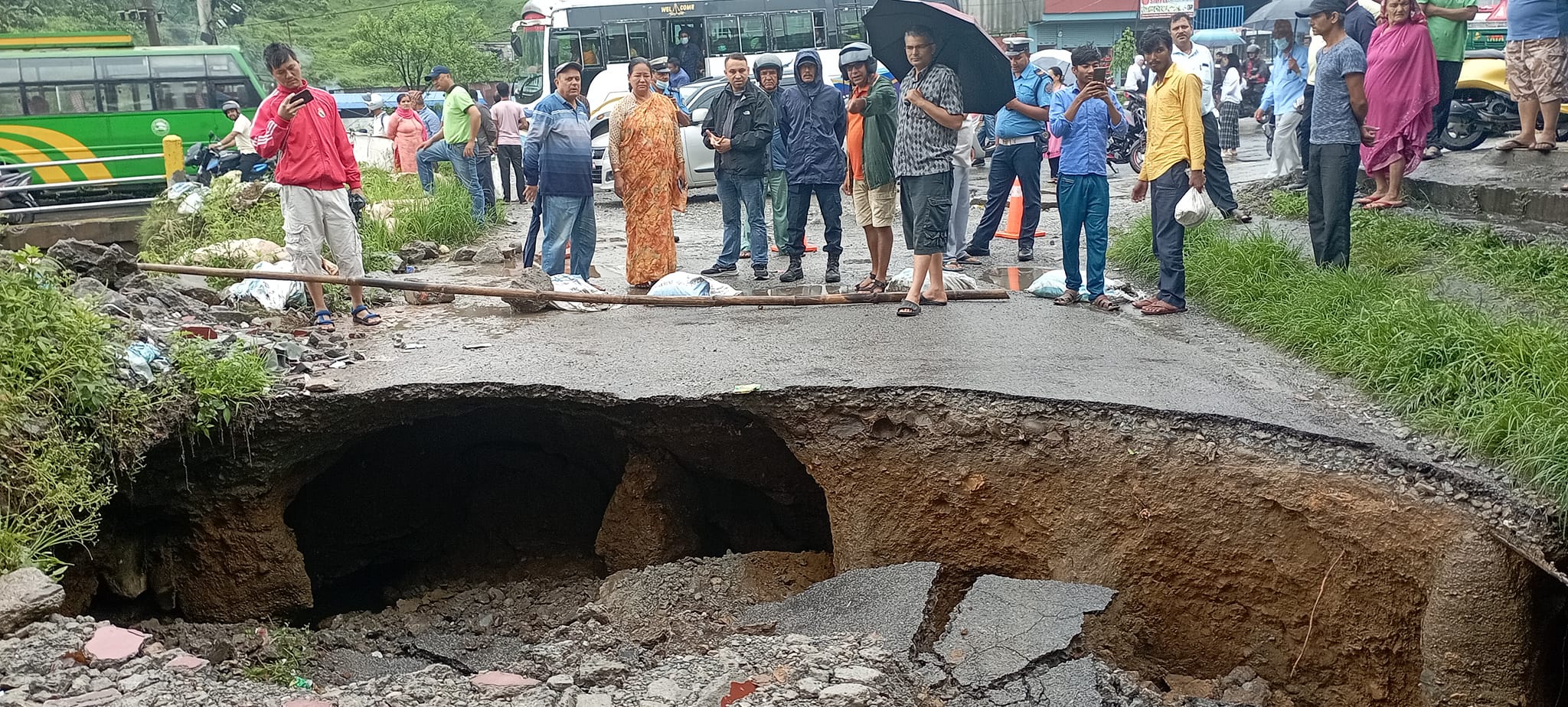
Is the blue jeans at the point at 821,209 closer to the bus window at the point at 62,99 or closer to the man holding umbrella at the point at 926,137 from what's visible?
the man holding umbrella at the point at 926,137

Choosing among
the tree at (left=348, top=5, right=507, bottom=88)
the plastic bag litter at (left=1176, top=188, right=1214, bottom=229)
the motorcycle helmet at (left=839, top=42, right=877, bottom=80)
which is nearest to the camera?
the plastic bag litter at (left=1176, top=188, right=1214, bottom=229)

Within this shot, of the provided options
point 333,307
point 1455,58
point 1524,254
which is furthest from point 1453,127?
point 333,307

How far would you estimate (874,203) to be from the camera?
6.97 meters

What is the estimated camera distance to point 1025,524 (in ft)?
15.6

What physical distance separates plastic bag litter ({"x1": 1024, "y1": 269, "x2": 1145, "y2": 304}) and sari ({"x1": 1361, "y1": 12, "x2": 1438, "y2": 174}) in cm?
167

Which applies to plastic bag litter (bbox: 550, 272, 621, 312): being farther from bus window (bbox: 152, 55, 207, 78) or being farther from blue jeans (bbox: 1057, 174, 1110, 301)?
bus window (bbox: 152, 55, 207, 78)

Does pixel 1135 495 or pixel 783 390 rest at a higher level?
pixel 783 390

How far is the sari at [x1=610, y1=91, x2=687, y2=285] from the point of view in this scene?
7.70 metres

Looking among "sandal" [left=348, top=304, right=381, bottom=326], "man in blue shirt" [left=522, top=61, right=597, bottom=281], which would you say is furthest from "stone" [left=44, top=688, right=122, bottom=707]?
"man in blue shirt" [left=522, top=61, right=597, bottom=281]

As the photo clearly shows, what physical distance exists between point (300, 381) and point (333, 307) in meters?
1.95

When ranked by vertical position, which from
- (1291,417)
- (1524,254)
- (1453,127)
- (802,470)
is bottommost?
(802,470)

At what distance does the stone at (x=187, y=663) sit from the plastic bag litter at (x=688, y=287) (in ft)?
13.6

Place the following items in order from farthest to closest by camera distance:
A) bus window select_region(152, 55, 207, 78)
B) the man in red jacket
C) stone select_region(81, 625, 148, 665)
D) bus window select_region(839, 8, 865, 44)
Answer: bus window select_region(839, 8, 865, 44)
bus window select_region(152, 55, 207, 78)
the man in red jacket
stone select_region(81, 625, 148, 665)

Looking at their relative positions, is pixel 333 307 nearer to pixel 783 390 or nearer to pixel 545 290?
pixel 545 290
